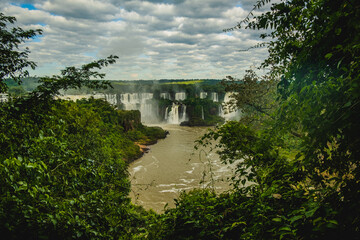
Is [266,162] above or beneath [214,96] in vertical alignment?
beneath

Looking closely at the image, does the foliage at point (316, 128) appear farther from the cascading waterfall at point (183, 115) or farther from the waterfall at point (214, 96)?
the waterfall at point (214, 96)

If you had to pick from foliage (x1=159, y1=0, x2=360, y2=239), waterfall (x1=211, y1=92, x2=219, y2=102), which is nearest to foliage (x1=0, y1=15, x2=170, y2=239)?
foliage (x1=159, y1=0, x2=360, y2=239)

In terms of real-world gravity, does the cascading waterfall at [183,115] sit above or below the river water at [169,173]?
above

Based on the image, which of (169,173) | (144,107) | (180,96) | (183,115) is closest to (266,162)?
(169,173)

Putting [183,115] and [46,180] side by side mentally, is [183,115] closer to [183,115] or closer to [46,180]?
[183,115]

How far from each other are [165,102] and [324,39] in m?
72.8

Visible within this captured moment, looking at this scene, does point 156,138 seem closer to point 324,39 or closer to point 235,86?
point 235,86

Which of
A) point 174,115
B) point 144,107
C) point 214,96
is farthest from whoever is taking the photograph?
point 214,96

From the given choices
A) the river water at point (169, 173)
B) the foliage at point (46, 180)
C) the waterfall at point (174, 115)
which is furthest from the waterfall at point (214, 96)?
the foliage at point (46, 180)

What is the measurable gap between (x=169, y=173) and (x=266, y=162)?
2490 centimetres

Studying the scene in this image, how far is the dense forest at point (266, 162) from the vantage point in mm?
2197

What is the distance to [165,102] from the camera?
2958 inches

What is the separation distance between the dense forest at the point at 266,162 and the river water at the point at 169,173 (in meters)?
11.4

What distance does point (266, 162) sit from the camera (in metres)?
5.16
